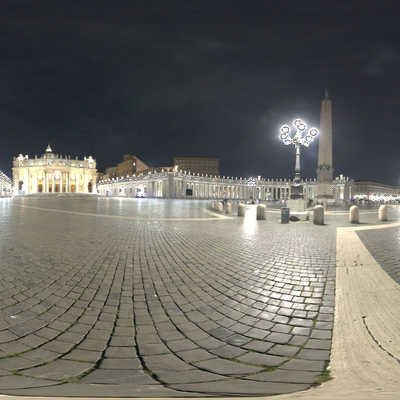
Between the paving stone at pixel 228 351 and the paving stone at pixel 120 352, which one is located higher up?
the paving stone at pixel 228 351

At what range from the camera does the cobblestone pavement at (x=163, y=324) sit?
201cm

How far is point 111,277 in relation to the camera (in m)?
4.45

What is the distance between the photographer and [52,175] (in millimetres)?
108750

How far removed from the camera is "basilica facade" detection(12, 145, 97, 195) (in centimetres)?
10825

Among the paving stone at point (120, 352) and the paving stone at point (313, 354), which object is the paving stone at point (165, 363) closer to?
the paving stone at point (120, 352)

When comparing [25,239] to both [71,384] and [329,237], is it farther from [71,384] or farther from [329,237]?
[329,237]

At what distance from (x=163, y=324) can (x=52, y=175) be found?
12735 centimetres

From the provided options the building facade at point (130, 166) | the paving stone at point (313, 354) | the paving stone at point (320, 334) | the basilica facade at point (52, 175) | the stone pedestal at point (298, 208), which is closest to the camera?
the paving stone at point (313, 354)

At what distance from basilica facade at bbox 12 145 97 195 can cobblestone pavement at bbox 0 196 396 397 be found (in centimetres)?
12116

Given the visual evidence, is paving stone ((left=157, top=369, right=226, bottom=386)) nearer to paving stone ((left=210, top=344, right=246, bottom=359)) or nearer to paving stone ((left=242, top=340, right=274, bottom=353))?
paving stone ((left=210, top=344, right=246, bottom=359))

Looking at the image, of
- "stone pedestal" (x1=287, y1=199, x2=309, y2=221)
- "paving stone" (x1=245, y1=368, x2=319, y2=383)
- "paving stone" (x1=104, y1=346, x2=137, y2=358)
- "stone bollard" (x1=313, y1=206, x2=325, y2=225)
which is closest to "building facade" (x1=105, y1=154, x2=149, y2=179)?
"stone pedestal" (x1=287, y1=199, x2=309, y2=221)

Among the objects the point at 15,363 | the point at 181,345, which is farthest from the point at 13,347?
the point at 181,345

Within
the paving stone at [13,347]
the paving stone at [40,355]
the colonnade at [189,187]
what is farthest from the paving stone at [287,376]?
the colonnade at [189,187]

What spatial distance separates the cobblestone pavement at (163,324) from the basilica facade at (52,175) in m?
121
